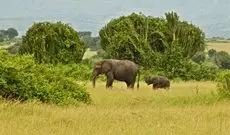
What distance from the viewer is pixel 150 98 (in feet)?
72.6

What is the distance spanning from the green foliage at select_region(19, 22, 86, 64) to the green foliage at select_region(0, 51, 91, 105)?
35.0 m

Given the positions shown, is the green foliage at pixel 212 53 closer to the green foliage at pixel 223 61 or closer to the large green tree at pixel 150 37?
the green foliage at pixel 223 61

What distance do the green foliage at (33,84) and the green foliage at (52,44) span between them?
3497 centimetres

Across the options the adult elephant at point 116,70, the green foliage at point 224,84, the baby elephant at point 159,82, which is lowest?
the baby elephant at point 159,82

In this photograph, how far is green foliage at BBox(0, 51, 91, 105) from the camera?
1770 cm

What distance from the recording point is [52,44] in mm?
55531

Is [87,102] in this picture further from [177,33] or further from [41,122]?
[177,33]

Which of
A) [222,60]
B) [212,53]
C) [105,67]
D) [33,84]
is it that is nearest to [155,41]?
[222,60]

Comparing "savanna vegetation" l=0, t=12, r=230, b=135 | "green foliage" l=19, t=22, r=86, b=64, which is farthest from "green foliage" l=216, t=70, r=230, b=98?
"green foliage" l=19, t=22, r=86, b=64

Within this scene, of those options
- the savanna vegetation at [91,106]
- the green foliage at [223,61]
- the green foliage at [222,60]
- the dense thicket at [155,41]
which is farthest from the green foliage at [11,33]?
the savanna vegetation at [91,106]

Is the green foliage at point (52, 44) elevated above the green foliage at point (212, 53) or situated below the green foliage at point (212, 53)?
above

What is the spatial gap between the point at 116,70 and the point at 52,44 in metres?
21.3

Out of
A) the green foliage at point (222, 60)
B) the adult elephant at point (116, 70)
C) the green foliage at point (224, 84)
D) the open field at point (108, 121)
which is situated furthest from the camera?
the green foliage at point (222, 60)

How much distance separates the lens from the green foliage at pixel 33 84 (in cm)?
1770
